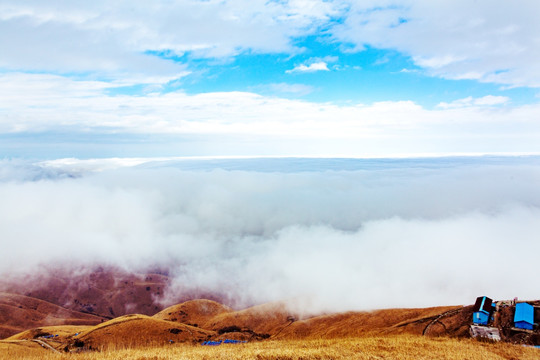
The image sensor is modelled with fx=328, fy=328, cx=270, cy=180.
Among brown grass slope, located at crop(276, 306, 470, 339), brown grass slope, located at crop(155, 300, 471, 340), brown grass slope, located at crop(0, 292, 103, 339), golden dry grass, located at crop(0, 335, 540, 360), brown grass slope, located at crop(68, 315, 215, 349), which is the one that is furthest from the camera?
brown grass slope, located at crop(0, 292, 103, 339)

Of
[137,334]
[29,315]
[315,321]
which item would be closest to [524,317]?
[315,321]

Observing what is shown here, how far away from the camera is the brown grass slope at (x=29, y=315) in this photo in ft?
485

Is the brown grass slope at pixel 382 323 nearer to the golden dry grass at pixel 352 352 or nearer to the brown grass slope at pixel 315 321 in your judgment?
the brown grass slope at pixel 315 321

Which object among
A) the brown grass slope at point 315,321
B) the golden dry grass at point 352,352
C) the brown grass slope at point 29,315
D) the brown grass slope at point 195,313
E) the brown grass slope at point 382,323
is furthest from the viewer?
the brown grass slope at point 29,315

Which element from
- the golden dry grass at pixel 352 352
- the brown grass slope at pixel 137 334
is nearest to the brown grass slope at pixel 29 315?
the brown grass slope at pixel 137 334

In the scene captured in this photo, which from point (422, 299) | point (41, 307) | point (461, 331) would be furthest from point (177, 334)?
point (41, 307)

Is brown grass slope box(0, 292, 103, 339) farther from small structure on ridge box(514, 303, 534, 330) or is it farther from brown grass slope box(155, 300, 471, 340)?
small structure on ridge box(514, 303, 534, 330)

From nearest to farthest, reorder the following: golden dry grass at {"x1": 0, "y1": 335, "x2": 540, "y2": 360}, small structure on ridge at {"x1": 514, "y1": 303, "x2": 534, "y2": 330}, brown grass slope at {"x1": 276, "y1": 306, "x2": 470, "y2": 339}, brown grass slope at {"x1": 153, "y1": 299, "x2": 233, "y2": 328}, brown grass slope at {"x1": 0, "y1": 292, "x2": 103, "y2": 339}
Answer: golden dry grass at {"x1": 0, "y1": 335, "x2": 540, "y2": 360} → small structure on ridge at {"x1": 514, "y1": 303, "x2": 534, "y2": 330} → brown grass slope at {"x1": 276, "y1": 306, "x2": 470, "y2": 339} → brown grass slope at {"x1": 153, "y1": 299, "x2": 233, "y2": 328} → brown grass slope at {"x1": 0, "y1": 292, "x2": 103, "y2": 339}

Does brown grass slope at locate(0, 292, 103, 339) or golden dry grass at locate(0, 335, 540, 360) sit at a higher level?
golden dry grass at locate(0, 335, 540, 360)

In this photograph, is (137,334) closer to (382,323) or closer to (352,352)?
(382,323)

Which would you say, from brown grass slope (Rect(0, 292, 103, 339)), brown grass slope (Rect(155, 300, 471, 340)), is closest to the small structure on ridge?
brown grass slope (Rect(155, 300, 471, 340))

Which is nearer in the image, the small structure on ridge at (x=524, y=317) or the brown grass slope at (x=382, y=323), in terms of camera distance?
the small structure on ridge at (x=524, y=317)

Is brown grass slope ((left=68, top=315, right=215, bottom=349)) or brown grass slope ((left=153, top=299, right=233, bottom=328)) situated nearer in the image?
brown grass slope ((left=68, top=315, right=215, bottom=349))

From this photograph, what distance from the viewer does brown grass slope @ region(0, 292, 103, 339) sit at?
148 m
